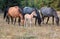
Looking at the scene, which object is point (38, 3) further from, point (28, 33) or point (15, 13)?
point (28, 33)

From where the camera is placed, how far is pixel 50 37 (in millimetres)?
11477

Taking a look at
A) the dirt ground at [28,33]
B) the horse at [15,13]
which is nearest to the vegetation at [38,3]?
the horse at [15,13]

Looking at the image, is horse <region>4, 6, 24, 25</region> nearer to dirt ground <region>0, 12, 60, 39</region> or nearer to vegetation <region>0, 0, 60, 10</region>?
dirt ground <region>0, 12, 60, 39</region>

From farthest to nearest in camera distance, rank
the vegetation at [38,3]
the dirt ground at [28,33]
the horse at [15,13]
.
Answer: the vegetation at [38,3], the horse at [15,13], the dirt ground at [28,33]

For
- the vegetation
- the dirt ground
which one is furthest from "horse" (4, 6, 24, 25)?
the vegetation

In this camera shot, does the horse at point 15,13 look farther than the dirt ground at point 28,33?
Yes

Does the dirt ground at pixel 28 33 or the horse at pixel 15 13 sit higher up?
the horse at pixel 15 13

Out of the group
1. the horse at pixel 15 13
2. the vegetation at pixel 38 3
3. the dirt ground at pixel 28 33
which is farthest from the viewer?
the vegetation at pixel 38 3

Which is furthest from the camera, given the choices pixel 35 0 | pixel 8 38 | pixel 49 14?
pixel 35 0

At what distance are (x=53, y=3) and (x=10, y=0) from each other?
640cm

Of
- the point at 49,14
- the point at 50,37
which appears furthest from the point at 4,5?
the point at 50,37

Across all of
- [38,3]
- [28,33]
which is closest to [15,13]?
[28,33]

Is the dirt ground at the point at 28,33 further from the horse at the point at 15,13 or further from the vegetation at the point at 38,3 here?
the vegetation at the point at 38,3

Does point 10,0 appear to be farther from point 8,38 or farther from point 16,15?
point 8,38
